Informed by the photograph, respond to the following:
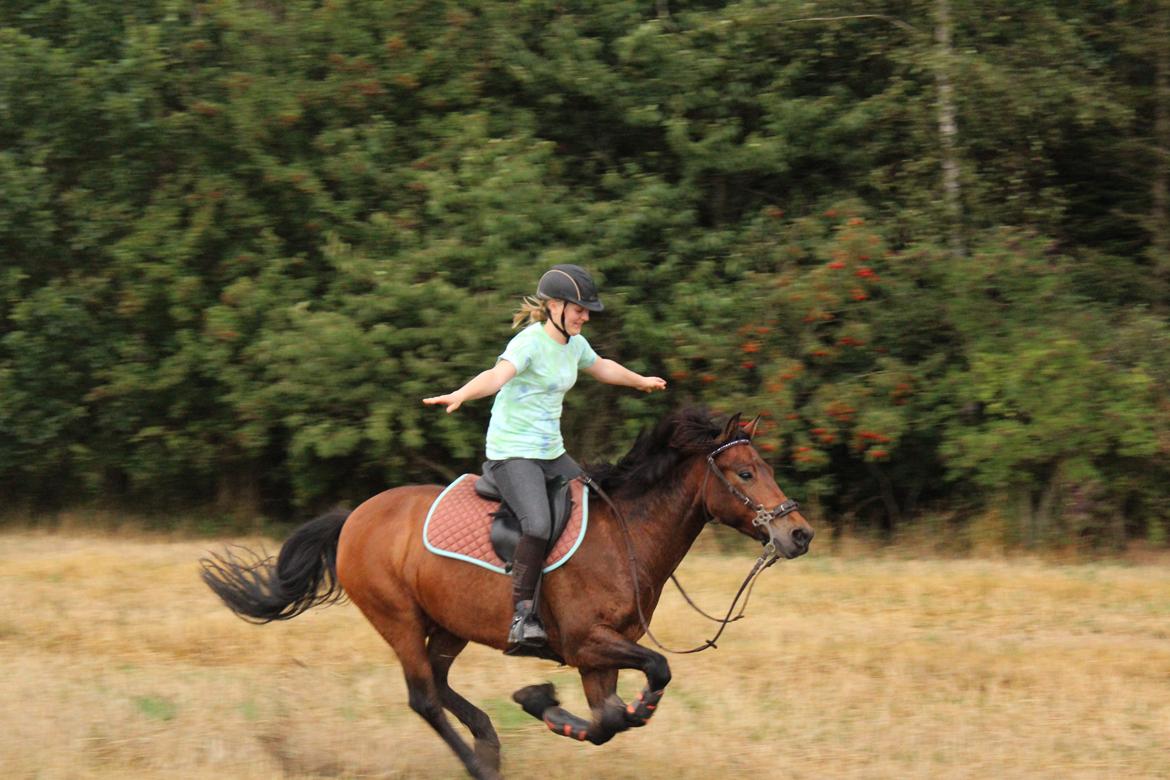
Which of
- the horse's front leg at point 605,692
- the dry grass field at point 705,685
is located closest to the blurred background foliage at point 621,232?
the dry grass field at point 705,685

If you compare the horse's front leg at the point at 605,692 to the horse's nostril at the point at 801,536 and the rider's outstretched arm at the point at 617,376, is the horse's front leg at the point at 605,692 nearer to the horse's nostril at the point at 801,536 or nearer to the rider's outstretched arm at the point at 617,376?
the horse's nostril at the point at 801,536

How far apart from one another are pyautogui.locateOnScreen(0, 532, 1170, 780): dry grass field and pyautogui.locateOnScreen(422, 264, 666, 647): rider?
124 centimetres

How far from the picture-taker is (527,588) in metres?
6.78

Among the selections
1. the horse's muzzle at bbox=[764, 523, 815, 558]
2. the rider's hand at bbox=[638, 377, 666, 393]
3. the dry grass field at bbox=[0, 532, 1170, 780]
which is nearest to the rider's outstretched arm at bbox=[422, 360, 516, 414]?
the rider's hand at bbox=[638, 377, 666, 393]

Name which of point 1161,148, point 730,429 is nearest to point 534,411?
point 730,429

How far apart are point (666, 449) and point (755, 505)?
71 cm

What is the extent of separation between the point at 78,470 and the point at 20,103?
4.63m

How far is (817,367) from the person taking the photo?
1442 cm

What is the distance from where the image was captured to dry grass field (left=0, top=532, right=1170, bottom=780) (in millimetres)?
7180

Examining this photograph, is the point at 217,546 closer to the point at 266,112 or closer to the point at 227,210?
the point at 227,210

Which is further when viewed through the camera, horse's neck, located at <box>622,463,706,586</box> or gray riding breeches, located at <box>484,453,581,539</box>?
horse's neck, located at <box>622,463,706,586</box>

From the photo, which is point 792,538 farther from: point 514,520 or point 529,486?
point 514,520

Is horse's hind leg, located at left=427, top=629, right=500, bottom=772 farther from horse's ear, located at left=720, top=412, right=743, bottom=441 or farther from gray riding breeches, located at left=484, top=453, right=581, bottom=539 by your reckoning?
horse's ear, located at left=720, top=412, right=743, bottom=441

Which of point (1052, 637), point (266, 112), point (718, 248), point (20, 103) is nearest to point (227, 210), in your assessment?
point (266, 112)
